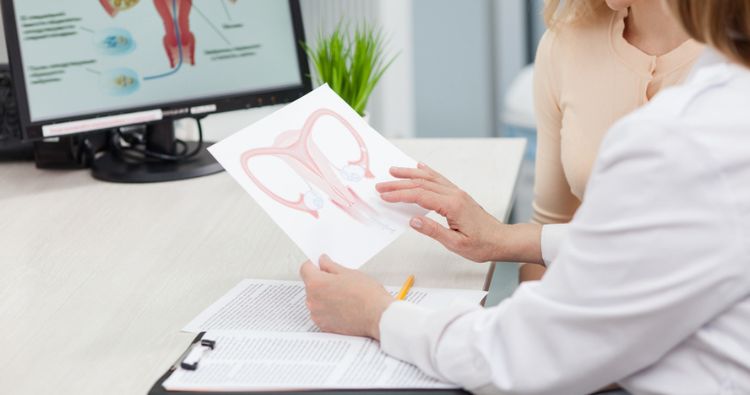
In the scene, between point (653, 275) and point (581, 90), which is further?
point (581, 90)

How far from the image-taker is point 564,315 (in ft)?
2.62

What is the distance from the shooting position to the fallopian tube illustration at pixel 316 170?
45.7 inches

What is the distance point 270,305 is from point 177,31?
0.69 metres

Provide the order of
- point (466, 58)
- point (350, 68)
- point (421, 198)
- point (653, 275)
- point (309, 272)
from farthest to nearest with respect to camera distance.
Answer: point (466, 58)
point (350, 68)
point (421, 198)
point (309, 272)
point (653, 275)

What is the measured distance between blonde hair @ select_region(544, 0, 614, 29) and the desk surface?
0.29m

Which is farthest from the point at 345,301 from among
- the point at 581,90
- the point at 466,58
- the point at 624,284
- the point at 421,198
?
the point at 466,58

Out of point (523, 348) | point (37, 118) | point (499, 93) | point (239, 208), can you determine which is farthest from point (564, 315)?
point (499, 93)

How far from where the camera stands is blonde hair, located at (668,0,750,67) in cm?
79

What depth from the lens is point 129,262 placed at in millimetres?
1309

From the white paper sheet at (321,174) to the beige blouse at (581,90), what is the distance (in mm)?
318

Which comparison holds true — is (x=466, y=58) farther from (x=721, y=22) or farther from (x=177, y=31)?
(x=721, y=22)

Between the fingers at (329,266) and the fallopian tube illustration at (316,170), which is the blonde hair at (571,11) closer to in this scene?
the fallopian tube illustration at (316,170)

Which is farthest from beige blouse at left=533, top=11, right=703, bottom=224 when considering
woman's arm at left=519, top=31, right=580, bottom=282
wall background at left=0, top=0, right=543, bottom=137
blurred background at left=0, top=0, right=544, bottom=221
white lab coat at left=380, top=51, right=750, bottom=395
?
wall background at left=0, top=0, right=543, bottom=137

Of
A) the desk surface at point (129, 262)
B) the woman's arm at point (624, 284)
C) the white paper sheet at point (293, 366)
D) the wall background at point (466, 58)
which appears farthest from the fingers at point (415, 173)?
the wall background at point (466, 58)
